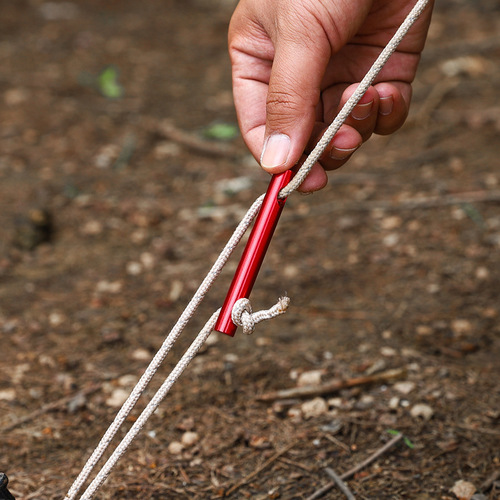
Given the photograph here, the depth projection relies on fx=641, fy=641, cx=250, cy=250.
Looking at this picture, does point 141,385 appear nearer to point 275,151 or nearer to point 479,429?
point 275,151

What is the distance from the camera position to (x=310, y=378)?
1.95 m

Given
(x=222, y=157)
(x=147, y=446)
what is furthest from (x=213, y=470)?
(x=222, y=157)

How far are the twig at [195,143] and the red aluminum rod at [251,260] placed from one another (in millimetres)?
2084

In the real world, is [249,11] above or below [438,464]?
above

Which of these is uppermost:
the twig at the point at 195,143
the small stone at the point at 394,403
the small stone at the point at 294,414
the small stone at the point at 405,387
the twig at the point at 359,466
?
the twig at the point at 359,466

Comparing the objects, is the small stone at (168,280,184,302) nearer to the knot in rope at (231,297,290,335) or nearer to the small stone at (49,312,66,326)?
the small stone at (49,312,66,326)

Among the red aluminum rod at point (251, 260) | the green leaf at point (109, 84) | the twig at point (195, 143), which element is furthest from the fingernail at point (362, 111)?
the green leaf at point (109, 84)

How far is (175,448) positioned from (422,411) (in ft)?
2.28

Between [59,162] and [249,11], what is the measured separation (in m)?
2.02

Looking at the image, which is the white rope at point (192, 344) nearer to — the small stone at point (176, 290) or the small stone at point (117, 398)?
the small stone at point (117, 398)

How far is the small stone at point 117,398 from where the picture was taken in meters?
1.91

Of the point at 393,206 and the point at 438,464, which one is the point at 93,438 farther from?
the point at 393,206

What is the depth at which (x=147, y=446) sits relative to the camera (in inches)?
68.8

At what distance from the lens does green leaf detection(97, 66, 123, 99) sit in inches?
156
